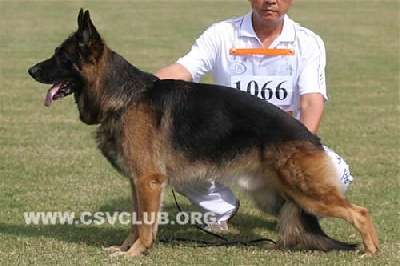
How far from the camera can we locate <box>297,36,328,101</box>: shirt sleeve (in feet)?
20.4

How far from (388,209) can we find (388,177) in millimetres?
1370

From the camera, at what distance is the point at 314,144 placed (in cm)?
543

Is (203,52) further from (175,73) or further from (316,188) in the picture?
(316,188)

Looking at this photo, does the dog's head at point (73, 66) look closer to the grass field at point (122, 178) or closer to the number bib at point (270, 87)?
the grass field at point (122, 178)

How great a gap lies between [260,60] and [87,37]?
1627 millimetres

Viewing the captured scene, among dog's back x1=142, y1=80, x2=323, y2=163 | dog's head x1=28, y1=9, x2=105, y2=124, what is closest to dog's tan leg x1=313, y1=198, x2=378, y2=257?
dog's back x1=142, y1=80, x2=323, y2=163

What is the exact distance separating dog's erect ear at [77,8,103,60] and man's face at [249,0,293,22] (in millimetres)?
1433

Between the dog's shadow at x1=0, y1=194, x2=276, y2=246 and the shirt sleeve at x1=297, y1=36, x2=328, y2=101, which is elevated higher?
the shirt sleeve at x1=297, y1=36, x2=328, y2=101

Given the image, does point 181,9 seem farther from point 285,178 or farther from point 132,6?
point 285,178

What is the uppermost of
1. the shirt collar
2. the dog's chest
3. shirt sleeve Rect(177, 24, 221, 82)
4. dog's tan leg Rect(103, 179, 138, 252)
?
the shirt collar

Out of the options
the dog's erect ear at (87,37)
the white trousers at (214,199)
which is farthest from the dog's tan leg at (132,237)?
the dog's erect ear at (87,37)

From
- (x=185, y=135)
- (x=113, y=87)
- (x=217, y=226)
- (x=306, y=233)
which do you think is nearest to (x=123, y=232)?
(x=217, y=226)

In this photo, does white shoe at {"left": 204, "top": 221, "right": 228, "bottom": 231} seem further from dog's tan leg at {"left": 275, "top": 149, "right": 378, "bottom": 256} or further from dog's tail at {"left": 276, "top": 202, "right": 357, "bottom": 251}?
dog's tan leg at {"left": 275, "top": 149, "right": 378, "bottom": 256}

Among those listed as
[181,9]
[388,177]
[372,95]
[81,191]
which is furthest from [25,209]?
[181,9]
